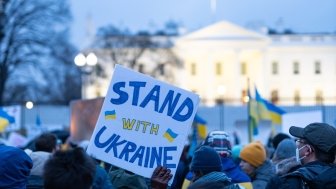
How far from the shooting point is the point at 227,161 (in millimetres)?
6195

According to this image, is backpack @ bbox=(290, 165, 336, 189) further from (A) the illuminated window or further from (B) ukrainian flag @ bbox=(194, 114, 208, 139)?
(A) the illuminated window

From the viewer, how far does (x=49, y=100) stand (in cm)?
6078

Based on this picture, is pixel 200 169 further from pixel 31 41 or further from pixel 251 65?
pixel 251 65

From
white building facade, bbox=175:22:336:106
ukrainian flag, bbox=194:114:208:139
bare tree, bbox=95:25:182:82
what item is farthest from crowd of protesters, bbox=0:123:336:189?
white building facade, bbox=175:22:336:106

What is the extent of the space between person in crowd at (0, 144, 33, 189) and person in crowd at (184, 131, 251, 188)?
1780 mm

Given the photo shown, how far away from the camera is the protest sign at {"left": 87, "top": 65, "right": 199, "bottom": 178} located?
4910 millimetres

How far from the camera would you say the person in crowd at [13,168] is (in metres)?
4.75

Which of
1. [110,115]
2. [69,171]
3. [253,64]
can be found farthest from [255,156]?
[253,64]

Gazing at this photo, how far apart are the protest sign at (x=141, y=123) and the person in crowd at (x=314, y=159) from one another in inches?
36.7

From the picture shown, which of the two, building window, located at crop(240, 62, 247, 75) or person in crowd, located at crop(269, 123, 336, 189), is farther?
building window, located at crop(240, 62, 247, 75)

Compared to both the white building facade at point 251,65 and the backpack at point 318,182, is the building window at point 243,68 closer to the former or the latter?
the white building facade at point 251,65

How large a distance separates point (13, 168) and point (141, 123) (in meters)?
0.93

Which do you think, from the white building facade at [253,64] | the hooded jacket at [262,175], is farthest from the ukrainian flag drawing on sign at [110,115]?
the white building facade at [253,64]

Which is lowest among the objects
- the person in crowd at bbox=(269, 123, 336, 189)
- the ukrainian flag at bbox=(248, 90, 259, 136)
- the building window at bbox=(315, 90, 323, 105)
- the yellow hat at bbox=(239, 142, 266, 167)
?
the building window at bbox=(315, 90, 323, 105)
